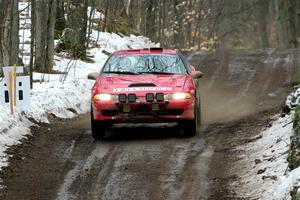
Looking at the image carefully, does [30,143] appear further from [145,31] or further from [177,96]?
[145,31]

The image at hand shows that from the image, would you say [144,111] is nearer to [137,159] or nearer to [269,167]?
[137,159]

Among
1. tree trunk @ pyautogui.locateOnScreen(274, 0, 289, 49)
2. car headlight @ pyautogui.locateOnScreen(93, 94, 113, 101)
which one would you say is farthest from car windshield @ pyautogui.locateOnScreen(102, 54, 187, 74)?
tree trunk @ pyautogui.locateOnScreen(274, 0, 289, 49)

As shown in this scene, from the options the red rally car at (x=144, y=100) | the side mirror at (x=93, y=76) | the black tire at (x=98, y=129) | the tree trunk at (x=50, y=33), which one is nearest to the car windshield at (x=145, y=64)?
the red rally car at (x=144, y=100)

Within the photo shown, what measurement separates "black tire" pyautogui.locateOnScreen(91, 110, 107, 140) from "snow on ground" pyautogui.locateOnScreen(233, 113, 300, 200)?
2.54m

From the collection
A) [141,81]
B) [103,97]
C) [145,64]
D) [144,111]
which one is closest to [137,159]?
[144,111]

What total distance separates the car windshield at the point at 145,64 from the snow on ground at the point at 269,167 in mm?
2228

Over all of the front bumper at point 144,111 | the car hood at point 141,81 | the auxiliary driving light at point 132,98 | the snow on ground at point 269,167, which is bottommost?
the snow on ground at point 269,167

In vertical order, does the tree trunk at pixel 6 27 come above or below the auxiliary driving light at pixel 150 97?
above

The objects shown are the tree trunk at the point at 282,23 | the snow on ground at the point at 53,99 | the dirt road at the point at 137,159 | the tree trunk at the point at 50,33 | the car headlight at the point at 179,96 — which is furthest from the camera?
the tree trunk at the point at 282,23

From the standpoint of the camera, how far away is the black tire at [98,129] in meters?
11.1

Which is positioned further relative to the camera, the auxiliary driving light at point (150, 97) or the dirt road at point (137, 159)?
the auxiliary driving light at point (150, 97)

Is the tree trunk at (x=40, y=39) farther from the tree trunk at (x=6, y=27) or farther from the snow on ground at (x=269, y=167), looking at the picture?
the snow on ground at (x=269, y=167)

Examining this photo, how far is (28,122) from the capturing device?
40.7ft

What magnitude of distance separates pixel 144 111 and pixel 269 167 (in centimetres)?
315
